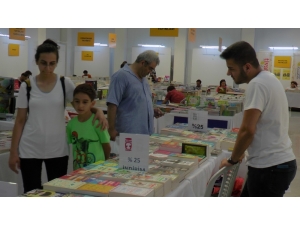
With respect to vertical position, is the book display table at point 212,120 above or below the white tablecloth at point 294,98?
below

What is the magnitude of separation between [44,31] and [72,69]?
3.49 metres

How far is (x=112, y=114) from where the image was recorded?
3410mm

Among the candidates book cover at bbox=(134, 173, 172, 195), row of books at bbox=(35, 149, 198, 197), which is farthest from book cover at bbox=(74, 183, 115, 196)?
book cover at bbox=(134, 173, 172, 195)

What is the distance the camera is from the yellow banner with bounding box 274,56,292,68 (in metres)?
16.1

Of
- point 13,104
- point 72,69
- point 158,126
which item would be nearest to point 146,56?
point 13,104

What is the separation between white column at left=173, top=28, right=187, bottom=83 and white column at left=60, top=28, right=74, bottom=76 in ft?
17.3

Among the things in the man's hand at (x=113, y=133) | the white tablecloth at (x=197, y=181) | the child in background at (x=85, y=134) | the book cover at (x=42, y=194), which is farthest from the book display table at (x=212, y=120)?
the book cover at (x=42, y=194)

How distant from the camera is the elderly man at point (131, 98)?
3.39 meters

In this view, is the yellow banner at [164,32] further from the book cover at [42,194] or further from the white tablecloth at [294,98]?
the white tablecloth at [294,98]

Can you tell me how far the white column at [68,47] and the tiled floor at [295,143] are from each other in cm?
1093

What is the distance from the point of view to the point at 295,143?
8.38 m

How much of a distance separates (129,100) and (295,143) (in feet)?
19.6

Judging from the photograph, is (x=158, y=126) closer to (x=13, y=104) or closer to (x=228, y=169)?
(x=13, y=104)

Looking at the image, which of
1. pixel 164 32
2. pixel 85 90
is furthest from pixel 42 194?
pixel 164 32
